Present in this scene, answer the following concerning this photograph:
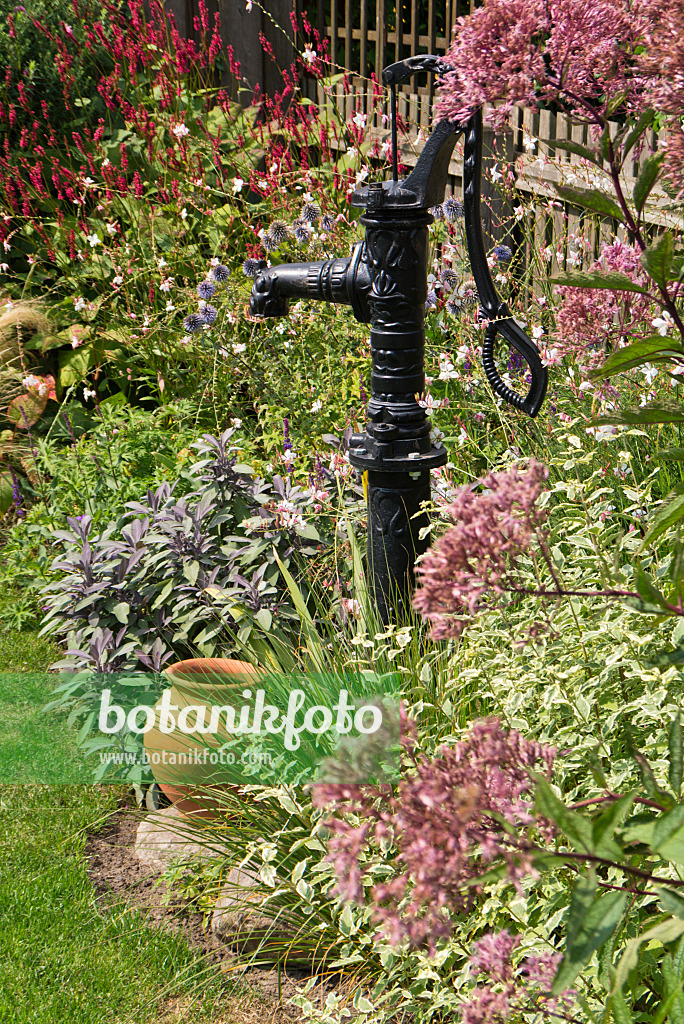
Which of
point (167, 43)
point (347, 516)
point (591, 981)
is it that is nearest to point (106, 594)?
point (347, 516)

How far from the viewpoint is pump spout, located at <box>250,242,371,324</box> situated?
2.09 metres

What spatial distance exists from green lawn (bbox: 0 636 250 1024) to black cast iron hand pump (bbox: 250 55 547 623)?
34.9 inches

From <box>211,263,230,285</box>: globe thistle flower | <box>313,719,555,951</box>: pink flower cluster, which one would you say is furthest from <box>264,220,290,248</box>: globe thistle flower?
<box>313,719,555,951</box>: pink flower cluster

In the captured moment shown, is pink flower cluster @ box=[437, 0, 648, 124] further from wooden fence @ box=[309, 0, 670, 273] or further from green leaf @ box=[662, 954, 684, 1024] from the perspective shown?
wooden fence @ box=[309, 0, 670, 273]

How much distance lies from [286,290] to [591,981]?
1.58 m

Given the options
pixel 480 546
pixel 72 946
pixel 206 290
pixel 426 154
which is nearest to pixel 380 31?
pixel 206 290

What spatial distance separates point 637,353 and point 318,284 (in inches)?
51.9

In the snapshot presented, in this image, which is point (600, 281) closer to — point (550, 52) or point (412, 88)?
point (550, 52)

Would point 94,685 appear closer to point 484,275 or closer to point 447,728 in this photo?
point 447,728

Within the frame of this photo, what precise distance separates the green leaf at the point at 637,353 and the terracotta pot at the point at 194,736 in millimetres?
1466

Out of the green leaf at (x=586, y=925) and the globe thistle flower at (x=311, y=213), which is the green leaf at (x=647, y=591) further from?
the globe thistle flower at (x=311, y=213)

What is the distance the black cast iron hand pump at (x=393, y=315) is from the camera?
1.94 metres

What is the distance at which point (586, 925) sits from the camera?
2.20 feet

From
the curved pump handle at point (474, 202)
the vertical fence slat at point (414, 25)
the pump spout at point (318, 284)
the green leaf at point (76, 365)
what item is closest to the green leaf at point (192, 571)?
the pump spout at point (318, 284)
